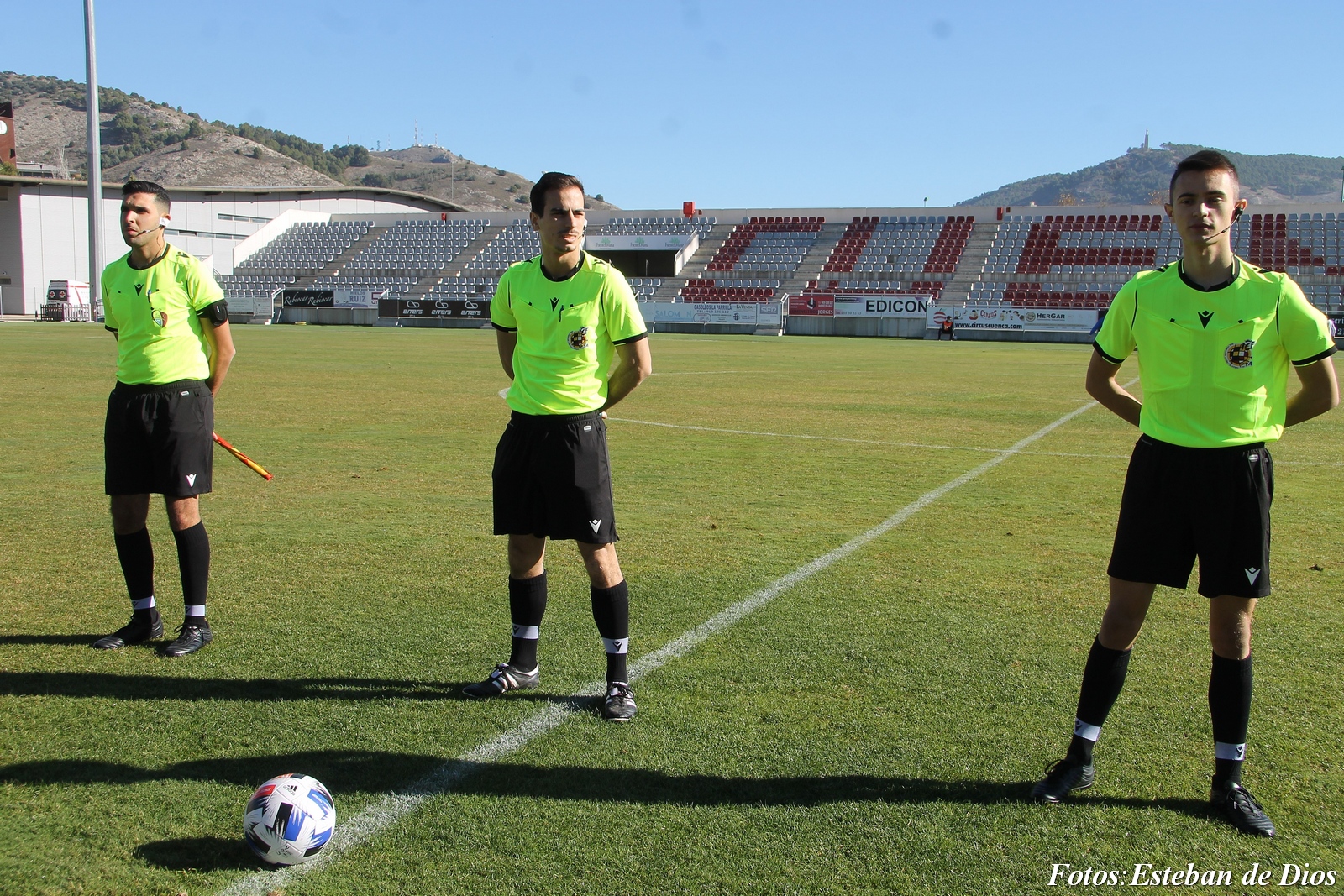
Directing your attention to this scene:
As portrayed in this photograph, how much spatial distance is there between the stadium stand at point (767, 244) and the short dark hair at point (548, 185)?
2067 inches

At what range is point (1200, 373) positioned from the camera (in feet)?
10.9

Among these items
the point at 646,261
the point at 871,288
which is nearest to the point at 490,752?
the point at 871,288

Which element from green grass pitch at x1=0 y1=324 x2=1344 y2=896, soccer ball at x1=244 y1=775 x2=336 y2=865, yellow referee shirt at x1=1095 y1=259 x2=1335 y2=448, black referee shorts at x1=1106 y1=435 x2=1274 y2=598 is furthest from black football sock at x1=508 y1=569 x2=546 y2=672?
yellow referee shirt at x1=1095 y1=259 x2=1335 y2=448

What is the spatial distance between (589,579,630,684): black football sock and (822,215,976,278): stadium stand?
51.1 meters

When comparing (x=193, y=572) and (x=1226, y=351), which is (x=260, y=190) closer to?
(x=193, y=572)

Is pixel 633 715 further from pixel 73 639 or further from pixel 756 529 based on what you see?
pixel 756 529

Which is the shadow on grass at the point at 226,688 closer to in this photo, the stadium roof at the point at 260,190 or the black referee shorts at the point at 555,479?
the black referee shorts at the point at 555,479

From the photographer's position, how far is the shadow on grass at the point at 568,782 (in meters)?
3.40

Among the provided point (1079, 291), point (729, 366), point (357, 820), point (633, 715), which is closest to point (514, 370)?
point (633, 715)

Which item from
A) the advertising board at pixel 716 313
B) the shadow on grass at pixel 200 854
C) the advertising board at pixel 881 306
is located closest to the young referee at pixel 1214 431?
the shadow on grass at pixel 200 854

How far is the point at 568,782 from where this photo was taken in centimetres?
351

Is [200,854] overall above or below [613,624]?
below

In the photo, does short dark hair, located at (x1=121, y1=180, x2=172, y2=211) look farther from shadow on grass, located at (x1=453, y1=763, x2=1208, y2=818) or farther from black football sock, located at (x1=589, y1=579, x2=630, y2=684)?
shadow on grass, located at (x1=453, y1=763, x2=1208, y2=818)

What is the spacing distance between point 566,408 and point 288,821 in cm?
183
